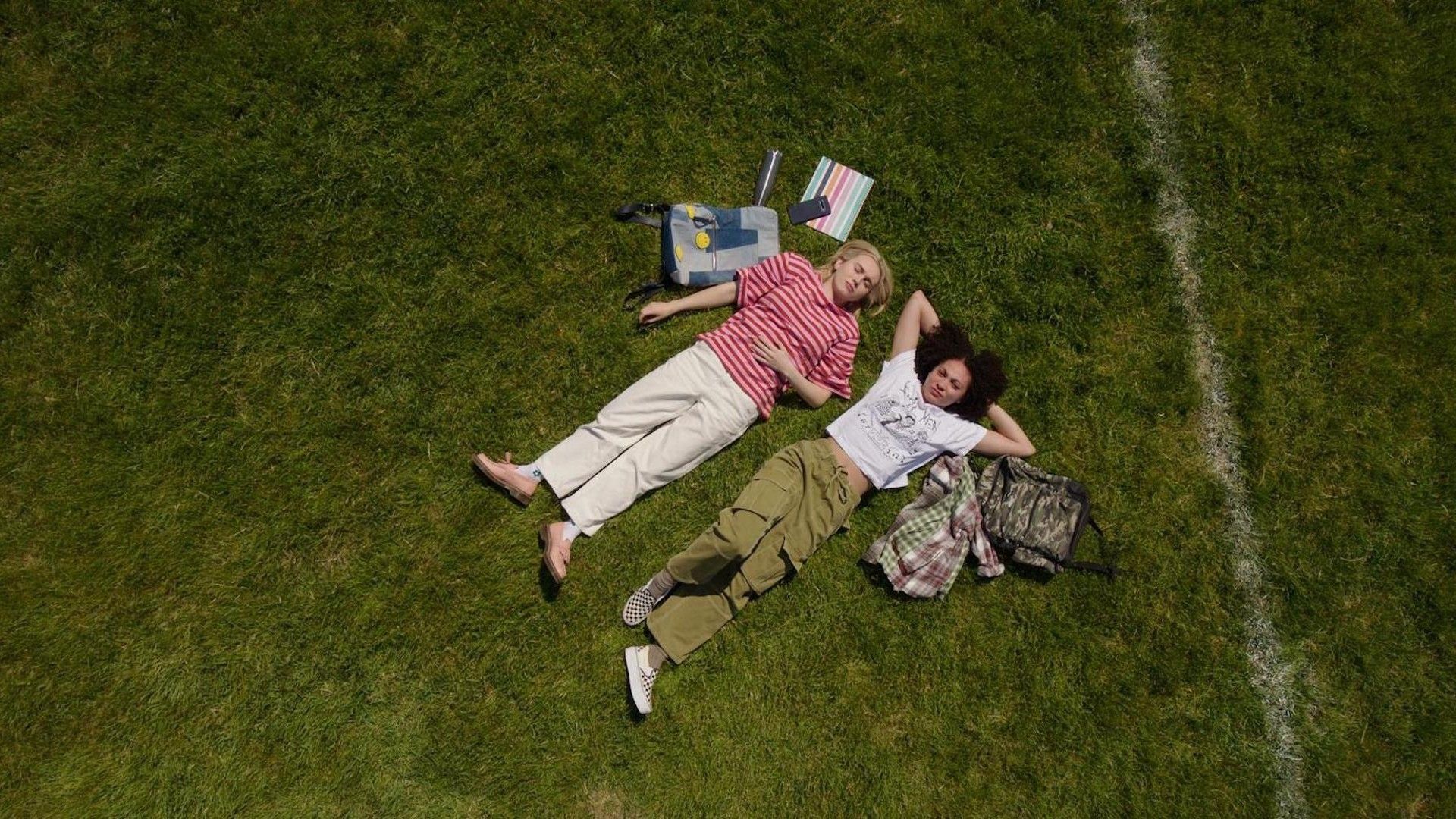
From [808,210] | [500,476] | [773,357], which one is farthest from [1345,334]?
[500,476]

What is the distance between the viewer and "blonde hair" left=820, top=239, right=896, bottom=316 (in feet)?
19.1

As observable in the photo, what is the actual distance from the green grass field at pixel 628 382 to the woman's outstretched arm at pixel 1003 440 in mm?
249

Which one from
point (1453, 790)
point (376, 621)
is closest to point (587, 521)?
point (376, 621)

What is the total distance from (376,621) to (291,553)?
30.7 inches

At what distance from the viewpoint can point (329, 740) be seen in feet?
17.1

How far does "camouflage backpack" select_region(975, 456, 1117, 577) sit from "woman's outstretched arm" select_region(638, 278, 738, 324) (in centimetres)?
248

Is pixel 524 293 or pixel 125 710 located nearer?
pixel 125 710

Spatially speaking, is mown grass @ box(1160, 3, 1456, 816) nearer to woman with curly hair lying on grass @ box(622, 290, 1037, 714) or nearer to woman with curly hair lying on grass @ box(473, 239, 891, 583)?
woman with curly hair lying on grass @ box(622, 290, 1037, 714)

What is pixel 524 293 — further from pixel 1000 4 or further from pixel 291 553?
pixel 1000 4

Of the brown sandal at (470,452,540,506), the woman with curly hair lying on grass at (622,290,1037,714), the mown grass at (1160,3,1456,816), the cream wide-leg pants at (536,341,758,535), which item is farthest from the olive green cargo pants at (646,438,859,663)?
the mown grass at (1160,3,1456,816)

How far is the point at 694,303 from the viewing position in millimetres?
5844

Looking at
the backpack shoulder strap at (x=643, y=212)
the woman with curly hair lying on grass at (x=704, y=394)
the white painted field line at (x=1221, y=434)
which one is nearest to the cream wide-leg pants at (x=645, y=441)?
the woman with curly hair lying on grass at (x=704, y=394)

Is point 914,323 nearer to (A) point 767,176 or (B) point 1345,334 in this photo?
(A) point 767,176

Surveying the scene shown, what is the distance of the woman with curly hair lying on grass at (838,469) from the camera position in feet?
17.7
